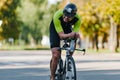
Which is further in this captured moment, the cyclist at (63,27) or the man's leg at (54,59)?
the man's leg at (54,59)

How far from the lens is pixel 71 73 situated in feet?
39.1

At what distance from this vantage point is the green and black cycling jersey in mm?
12141

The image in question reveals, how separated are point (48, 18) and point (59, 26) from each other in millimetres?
89956

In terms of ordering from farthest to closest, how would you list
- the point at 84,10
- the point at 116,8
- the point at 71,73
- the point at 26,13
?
the point at 26,13 → the point at 84,10 → the point at 116,8 → the point at 71,73

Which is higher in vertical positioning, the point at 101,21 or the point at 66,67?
the point at 101,21

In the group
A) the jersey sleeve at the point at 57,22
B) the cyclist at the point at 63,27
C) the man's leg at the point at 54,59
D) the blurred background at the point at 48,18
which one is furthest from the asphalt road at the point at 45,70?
the blurred background at the point at 48,18

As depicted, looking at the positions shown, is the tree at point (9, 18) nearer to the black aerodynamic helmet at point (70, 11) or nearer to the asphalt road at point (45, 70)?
the asphalt road at point (45, 70)

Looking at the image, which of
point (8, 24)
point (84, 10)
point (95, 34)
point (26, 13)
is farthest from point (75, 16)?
point (26, 13)

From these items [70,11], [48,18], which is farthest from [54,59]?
[48,18]

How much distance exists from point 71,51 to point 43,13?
89.4m

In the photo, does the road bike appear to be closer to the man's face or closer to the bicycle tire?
the bicycle tire

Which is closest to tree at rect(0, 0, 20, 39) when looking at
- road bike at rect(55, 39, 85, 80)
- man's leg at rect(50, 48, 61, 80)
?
man's leg at rect(50, 48, 61, 80)

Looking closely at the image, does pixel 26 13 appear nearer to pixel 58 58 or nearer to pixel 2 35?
pixel 2 35

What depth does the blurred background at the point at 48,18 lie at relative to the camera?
2208 inches
